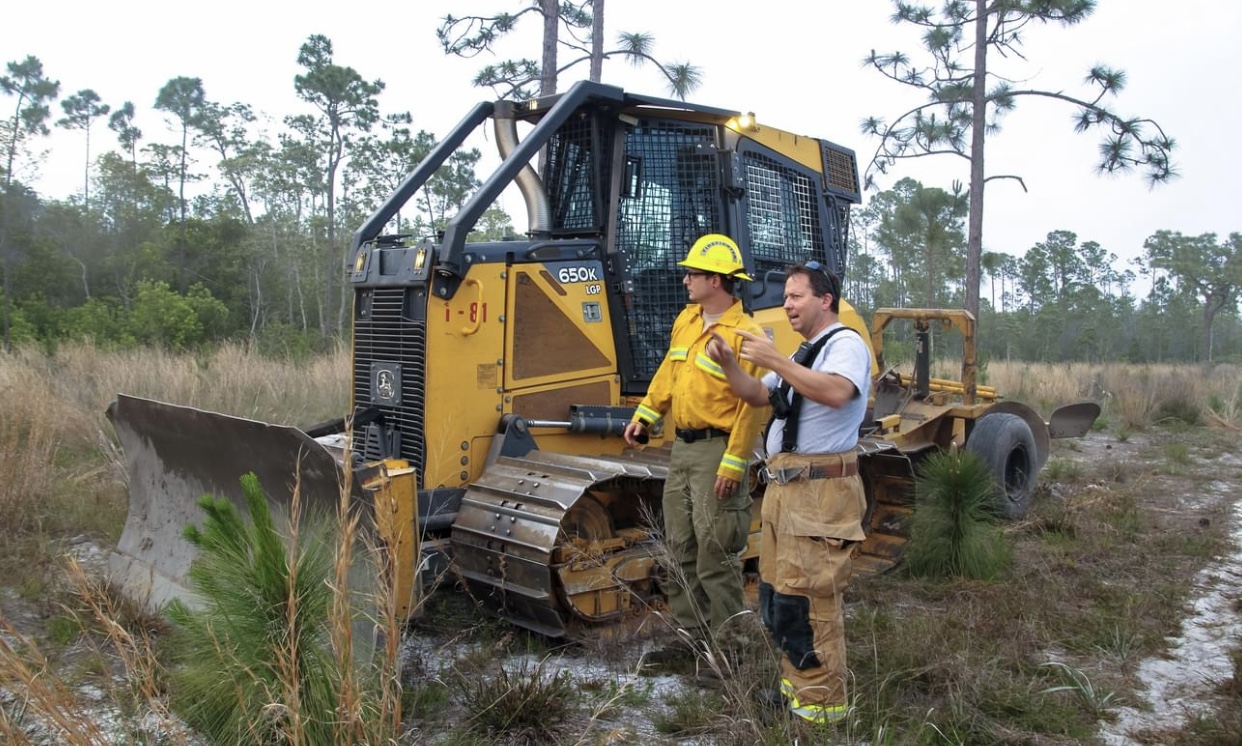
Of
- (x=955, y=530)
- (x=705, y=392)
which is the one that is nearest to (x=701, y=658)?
(x=705, y=392)

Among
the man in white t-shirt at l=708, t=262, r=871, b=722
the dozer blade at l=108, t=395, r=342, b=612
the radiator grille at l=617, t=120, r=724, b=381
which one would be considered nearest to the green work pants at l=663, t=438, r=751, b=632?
the man in white t-shirt at l=708, t=262, r=871, b=722

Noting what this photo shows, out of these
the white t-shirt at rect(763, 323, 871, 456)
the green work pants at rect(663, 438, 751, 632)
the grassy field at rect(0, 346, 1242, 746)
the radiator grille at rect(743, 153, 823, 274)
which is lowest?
the grassy field at rect(0, 346, 1242, 746)

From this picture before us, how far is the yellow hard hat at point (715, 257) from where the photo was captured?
448 centimetres

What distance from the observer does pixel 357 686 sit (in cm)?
246

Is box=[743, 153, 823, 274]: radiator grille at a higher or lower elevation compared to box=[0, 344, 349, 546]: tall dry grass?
higher

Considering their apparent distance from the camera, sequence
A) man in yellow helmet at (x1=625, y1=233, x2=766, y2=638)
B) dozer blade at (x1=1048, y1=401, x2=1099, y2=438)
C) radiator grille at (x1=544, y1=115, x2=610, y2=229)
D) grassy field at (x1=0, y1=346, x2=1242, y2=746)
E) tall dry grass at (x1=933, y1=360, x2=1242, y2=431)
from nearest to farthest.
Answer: grassy field at (x1=0, y1=346, x2=1242, y2=746) < man in yellow helmet at (x1=625, y1=233, x2=766, y2=638) < radiator grille at (x1=544, y1=115, x2=610, y2=229) < dozer blade at (x1=1048, y1=401, x2=1099, y2=438) < tall dry grass at (x1=933, y1=360, x2=1242, y2=431)

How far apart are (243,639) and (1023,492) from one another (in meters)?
7.00

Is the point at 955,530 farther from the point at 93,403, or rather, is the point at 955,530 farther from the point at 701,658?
the point at 93,403

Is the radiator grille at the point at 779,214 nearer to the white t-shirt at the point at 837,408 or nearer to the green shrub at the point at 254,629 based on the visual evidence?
the white t-shirt at the point at 837,408

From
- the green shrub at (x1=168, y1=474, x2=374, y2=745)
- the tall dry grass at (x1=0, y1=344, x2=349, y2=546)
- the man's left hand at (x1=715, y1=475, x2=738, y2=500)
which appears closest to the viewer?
the green shrub at (x1=168, y1=474, x2=374, y2=745)

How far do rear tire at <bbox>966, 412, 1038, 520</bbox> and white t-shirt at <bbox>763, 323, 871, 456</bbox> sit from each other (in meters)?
3.85

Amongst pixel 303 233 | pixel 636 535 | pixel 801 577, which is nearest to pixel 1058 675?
pixel 801 577

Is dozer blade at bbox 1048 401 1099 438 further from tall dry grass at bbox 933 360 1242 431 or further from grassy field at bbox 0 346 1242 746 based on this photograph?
tall dry grass at bbox 933 360 1242 431

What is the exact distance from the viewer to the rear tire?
768cm
